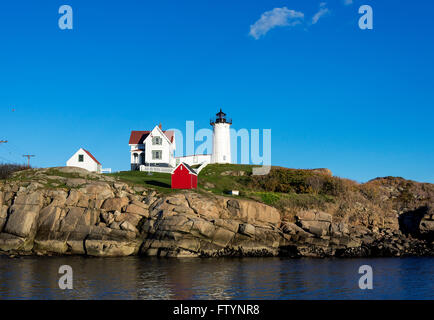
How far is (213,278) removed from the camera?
24.6 meters

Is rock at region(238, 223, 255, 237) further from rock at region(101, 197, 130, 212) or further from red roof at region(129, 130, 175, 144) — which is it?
red roof at region(129, 130, 175, 144)

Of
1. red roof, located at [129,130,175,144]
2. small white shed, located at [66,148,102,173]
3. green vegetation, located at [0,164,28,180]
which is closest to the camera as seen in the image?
green vegetation, located at [0,164,28,180]

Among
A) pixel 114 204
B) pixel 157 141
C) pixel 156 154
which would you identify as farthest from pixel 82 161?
pixel 114 204

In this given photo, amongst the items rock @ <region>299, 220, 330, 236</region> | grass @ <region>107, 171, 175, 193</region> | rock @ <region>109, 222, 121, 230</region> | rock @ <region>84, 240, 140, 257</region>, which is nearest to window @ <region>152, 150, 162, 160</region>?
grass @ <region>107, 171, 175, 193</region>

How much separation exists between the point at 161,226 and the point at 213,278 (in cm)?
1202

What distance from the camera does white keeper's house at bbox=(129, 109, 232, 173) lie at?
59.5 metres

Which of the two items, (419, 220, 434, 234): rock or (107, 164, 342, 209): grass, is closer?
(419, 220, 434, 234): rock

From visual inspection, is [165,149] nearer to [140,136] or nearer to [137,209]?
[140,136]

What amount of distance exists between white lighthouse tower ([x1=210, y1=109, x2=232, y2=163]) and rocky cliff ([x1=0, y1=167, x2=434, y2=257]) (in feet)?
83.5

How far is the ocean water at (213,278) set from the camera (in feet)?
66.8

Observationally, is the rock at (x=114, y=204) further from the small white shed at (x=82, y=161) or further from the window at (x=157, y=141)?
the window at (x=157, y=141)

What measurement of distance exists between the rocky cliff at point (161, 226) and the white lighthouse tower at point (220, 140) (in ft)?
83.5

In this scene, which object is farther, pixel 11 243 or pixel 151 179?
pixel 151 179
